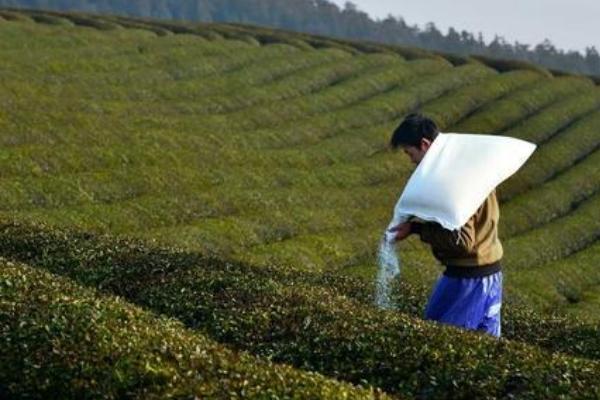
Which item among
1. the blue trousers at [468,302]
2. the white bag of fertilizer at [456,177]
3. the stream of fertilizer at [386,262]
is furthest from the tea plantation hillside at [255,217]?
the white bag of fertilizer at [456,177]

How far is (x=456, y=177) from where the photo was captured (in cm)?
1366

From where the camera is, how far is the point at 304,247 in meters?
39.6

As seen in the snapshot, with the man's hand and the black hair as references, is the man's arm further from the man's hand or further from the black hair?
the black hair

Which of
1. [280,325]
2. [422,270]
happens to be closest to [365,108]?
[422,270]

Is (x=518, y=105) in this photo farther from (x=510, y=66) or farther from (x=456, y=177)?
(x=456, y=177)

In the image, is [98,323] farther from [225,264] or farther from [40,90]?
[40,90]

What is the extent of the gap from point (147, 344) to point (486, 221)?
5.01 meters

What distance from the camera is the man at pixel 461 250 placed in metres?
13.9

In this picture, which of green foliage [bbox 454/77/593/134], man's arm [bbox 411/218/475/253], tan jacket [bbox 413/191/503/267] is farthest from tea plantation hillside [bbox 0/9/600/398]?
man's arm [bbox 411/218/475/253]

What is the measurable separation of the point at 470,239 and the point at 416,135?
1586 millimetres

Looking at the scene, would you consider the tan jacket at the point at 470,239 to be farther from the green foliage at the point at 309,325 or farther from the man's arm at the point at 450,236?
the green foliage at the point at 309,325

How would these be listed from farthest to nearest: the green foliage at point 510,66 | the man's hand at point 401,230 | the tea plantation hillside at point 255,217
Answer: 1. the green foliage at point 510,66
2. the man's hand at point 401,230
3. the tea plantation hillside at point 255,217

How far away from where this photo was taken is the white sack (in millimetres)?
13539

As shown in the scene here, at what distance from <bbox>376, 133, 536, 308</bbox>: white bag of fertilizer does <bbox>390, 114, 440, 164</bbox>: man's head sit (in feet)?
0.39
